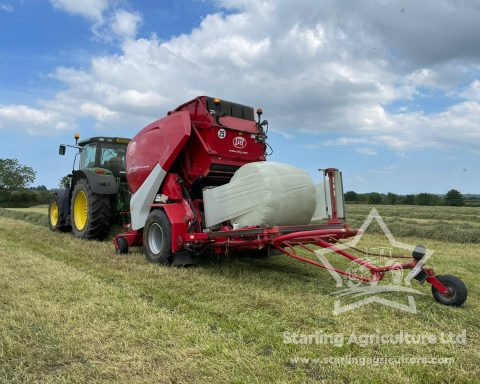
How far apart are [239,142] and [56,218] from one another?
23.6 feet

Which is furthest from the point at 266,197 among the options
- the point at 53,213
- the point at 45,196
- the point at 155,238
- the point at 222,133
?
the point at 45,196

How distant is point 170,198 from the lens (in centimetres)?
664

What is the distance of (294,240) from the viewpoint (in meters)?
5.00

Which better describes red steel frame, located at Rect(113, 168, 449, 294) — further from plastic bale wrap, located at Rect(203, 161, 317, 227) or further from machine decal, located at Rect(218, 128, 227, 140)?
machine decal, located at Rect(218, 128, 227, 140)

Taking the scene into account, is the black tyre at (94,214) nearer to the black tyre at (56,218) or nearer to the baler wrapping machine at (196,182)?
the black tyre at (56,218)

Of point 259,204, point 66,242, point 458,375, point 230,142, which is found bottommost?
point 458,375

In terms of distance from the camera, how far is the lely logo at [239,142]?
264 inches

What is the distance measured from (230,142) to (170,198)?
1269 millimetres

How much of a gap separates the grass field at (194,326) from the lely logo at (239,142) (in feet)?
6.37

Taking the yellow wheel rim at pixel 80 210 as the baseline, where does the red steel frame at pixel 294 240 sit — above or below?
below

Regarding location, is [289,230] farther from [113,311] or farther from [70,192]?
[70,192]

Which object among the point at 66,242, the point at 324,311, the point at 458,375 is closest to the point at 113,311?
the point at 324,311

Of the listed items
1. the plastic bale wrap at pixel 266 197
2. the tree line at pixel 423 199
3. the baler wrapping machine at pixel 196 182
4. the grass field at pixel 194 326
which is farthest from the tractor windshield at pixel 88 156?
the tree line at pixel 423 199

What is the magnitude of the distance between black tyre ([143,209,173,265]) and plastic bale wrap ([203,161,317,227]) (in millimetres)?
866
